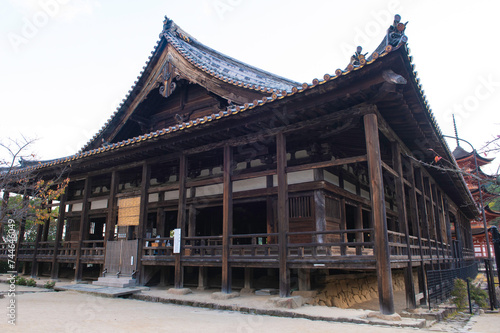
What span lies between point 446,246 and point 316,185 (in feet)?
34.6

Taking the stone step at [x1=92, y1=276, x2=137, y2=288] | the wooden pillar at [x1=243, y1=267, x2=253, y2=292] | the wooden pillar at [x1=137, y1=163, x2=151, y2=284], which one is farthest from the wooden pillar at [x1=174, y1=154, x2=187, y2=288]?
Answer: the wooden pillar at [x1=243, y1=267, x2=253, y2=292]

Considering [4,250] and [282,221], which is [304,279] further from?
[4,250]

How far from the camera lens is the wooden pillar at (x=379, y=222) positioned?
782 cm

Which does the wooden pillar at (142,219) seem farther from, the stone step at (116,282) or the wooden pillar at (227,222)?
the wooden pillar at (227,222)

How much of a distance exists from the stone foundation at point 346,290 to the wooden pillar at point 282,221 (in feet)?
3.58

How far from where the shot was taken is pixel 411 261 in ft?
32.8

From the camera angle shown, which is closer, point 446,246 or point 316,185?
point 316,185

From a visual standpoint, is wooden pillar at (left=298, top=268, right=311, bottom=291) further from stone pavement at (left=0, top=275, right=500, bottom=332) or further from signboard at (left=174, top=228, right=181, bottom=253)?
signboard at (left=174, top=228, right=181, bottom=253)

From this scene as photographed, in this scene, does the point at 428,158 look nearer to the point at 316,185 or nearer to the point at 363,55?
the point at 316,185

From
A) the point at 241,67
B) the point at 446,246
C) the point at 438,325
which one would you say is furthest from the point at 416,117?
the point at 241,67

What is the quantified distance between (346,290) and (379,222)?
4529mm

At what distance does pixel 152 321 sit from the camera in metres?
7.80

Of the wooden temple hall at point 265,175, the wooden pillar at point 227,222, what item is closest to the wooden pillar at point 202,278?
the wooden temple hall at point 265,175

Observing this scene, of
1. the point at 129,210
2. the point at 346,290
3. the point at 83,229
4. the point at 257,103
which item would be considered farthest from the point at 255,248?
the point at 83,229
